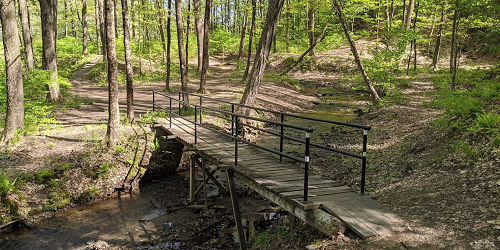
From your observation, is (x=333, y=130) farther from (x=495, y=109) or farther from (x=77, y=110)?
(x=77, y=110)

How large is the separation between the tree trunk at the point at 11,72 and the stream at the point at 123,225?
401 centimetres

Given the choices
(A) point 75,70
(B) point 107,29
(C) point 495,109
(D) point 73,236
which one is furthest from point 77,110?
(A) point 75,70

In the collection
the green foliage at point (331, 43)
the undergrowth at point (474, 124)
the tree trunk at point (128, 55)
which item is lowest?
the undergrowth at point (474, 124)

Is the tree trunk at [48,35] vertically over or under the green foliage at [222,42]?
under

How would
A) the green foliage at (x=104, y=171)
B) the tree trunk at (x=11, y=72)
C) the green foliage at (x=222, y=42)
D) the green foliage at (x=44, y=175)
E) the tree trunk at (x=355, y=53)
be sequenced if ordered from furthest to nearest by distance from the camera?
1. the green foliage at (x=222, y=42)
2. the tree trunk at (x=355, y=53)
3. the tree trunk at (x=11, y=72)
4. the green foliage at (x=104, y=171)
5. the green foliage at (x=44, y=175)

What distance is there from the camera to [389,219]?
4.69m

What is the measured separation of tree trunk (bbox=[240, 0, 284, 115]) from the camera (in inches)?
497

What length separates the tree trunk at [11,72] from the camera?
10.1 meters

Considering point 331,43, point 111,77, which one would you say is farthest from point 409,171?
point 331,43

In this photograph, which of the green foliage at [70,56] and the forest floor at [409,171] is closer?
the forest floor at [409,171]

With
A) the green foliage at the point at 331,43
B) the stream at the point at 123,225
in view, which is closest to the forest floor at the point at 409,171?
the stream at the point at 123,225

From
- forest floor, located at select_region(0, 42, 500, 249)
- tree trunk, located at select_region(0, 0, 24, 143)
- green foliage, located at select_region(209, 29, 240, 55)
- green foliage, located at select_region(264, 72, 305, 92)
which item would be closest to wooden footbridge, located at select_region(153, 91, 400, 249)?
forest floor, located at select_region(0, 42, 500, 249)

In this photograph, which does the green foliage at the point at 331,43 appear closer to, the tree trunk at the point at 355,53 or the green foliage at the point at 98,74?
the tree trunk at the point at 355,53

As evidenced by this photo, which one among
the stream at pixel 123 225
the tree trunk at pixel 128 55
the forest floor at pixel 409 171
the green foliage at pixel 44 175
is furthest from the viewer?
the tree trunk at pixel 128 55
